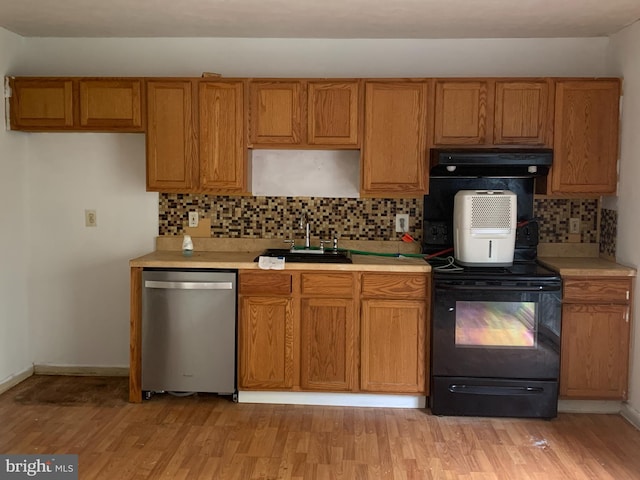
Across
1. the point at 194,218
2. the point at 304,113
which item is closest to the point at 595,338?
the point at 304,113

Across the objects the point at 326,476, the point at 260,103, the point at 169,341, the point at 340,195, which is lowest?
the point at 326,476

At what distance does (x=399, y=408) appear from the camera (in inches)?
155

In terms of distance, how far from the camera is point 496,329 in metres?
3.77

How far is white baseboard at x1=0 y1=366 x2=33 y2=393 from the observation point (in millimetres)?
4141

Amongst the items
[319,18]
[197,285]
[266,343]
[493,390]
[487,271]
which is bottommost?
[493,390]

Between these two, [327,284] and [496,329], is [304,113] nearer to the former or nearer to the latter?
[327,284]

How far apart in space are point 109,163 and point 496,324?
2.65 metres

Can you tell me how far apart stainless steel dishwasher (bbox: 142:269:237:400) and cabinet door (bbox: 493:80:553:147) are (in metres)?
1.81

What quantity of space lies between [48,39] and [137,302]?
186cm

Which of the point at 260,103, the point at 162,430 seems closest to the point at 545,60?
the point at 260,103

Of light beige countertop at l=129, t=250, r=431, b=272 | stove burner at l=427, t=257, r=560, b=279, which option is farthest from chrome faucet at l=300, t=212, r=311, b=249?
stove burner at l=427, t=257, r=560, b=279

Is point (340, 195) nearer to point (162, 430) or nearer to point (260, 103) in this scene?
point (260, 103)

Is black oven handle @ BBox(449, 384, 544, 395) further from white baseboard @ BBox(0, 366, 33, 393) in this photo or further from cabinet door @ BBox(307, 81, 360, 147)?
white baseboard @ BBox(0, 366, 33, 393)

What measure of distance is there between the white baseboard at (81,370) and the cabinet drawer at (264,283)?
1215 mm
